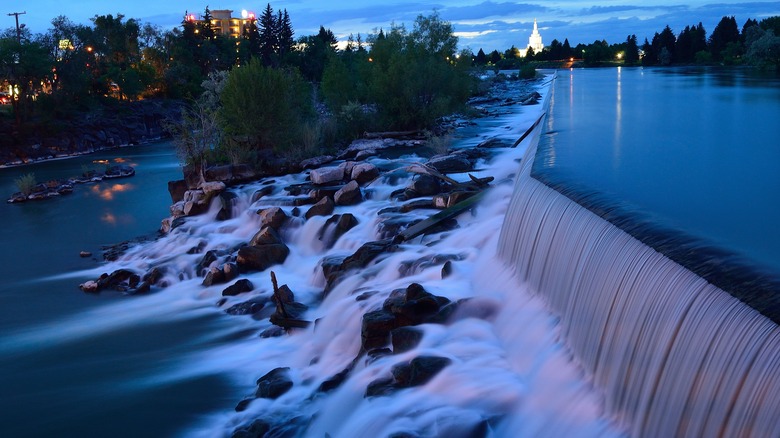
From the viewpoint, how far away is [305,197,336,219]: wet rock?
18.2 meters

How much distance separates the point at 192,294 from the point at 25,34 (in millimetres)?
61488

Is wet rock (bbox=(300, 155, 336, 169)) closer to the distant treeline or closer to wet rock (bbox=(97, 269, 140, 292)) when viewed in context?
wet rock (bbox=(97, 269, 140, 292))

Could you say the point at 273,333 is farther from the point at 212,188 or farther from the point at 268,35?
the point at 268,35

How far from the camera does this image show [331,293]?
13.3 metres

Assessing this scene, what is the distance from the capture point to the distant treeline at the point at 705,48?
5675 centimetres

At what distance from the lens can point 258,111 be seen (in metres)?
26.9

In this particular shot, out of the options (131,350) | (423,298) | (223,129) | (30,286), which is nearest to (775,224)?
(423,298)

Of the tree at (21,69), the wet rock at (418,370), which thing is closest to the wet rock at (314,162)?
the wet rock at (418,370)

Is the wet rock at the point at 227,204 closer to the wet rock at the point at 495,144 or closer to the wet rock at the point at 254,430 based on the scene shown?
the wet rock at the point at 495,144

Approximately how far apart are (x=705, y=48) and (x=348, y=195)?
267ft

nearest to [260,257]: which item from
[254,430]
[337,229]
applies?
[337,229]

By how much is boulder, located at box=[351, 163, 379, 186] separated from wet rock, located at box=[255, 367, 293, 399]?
11.2m

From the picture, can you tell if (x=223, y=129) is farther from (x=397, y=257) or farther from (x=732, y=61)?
(x=732, y=61)

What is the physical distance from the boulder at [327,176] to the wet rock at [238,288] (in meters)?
7.24
